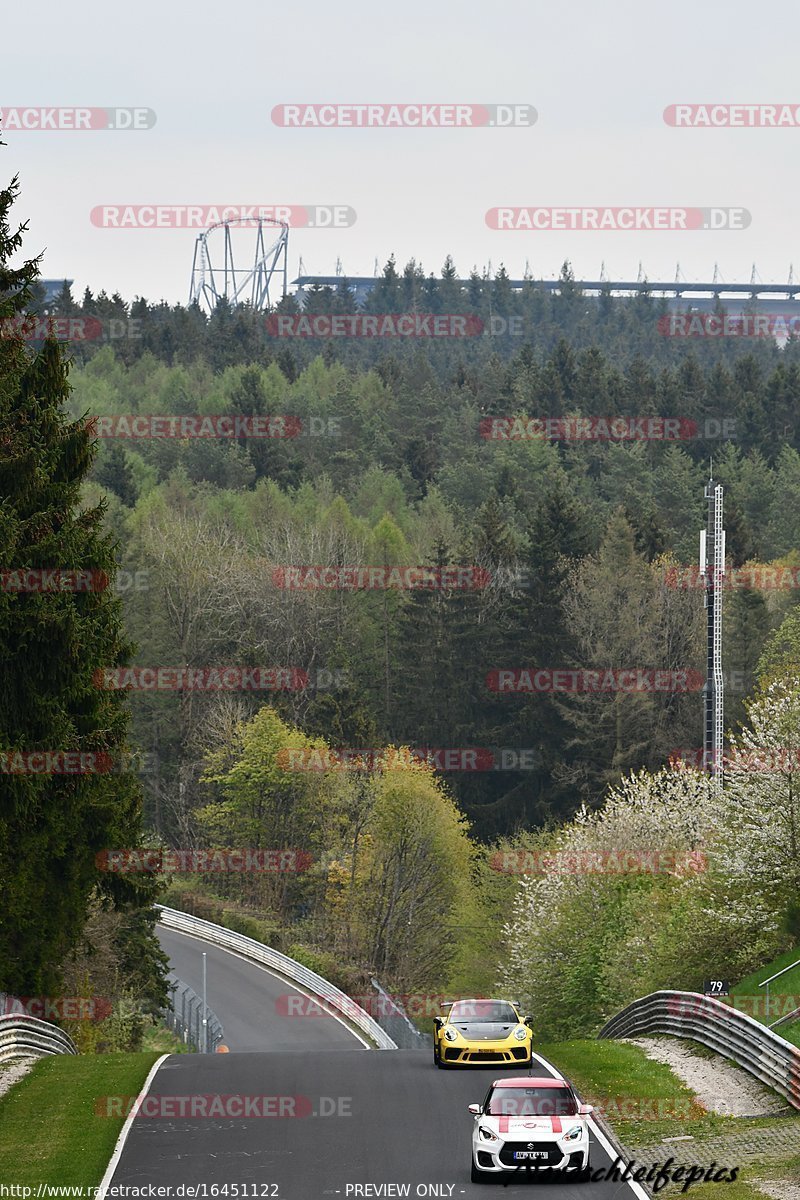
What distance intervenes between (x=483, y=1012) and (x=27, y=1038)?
832cm

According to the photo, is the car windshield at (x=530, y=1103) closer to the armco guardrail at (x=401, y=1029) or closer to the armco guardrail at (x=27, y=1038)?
the armco guardrail at (x=27, y=1038)

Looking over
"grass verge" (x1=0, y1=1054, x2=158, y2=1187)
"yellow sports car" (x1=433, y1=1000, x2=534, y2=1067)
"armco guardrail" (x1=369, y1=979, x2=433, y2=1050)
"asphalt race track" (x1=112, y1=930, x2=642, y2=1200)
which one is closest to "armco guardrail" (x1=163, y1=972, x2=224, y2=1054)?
"armco guardrail" (x1=369, y1=979, x2=433, y2=1050)

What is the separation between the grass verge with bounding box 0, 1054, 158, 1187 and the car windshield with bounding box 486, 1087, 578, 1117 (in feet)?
15.0

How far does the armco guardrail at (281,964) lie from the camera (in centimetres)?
5916

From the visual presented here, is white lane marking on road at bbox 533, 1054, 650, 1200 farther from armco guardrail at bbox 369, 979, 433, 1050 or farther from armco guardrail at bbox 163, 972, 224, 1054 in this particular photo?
armco guardrail at bbox 163, 972, 224, 1054

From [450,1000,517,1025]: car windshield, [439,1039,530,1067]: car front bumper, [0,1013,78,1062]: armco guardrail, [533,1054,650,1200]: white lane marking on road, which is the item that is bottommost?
[0,1013,78,1062]: armco guardrail

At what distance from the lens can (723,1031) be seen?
27781 mm

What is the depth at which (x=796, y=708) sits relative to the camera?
44.8m

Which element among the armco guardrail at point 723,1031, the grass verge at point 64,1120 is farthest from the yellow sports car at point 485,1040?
the grass verge at point 64,1120

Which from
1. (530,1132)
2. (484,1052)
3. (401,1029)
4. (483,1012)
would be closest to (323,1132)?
(530,1132)

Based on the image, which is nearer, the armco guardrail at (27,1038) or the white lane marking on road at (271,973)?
the armco guardrail at (27,1038)

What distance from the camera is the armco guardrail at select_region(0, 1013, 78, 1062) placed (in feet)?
93.0

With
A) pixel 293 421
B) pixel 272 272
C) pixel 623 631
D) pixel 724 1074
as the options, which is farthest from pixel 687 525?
pixel 724 1074

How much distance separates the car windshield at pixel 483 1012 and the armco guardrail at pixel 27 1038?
24.3 feet
